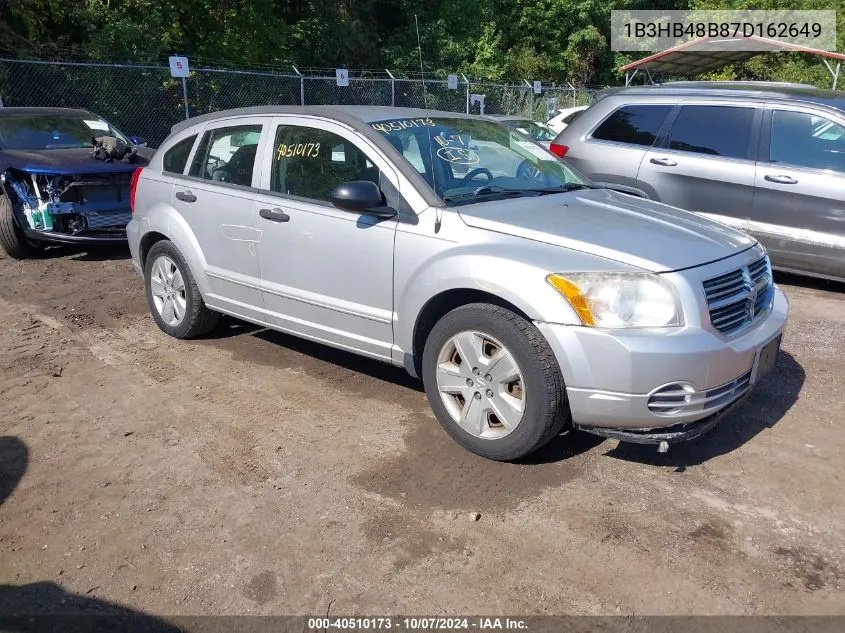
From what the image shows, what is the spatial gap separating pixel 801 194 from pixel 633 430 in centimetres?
414

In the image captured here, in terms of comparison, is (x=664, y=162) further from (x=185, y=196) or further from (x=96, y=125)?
(x=96, y=125)

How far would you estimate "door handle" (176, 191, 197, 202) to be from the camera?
17.2 ft

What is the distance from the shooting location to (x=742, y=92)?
7000mm

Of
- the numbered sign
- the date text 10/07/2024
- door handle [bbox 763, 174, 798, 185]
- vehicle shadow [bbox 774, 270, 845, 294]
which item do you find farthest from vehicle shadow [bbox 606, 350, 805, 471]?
the numbered sign

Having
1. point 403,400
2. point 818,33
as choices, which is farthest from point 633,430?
point 818,33

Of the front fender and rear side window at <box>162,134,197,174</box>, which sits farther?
rear side window at <box>162,134,197,174</box>

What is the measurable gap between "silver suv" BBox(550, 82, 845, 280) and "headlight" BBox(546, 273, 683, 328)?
9.60 feet

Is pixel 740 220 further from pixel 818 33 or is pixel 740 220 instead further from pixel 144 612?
pixel 818 33

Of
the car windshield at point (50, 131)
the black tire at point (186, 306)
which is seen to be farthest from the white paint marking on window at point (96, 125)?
the black tire at point (186, 306)

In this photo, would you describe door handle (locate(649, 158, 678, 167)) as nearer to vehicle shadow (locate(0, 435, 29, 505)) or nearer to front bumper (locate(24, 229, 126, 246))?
front bumper (locate(24, 229, 126, 246))

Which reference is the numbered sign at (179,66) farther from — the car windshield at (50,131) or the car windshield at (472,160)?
the car windshield at (472,160)

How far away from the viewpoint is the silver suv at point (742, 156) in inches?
255

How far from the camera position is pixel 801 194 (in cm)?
651

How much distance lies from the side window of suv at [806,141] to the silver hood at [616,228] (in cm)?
292
